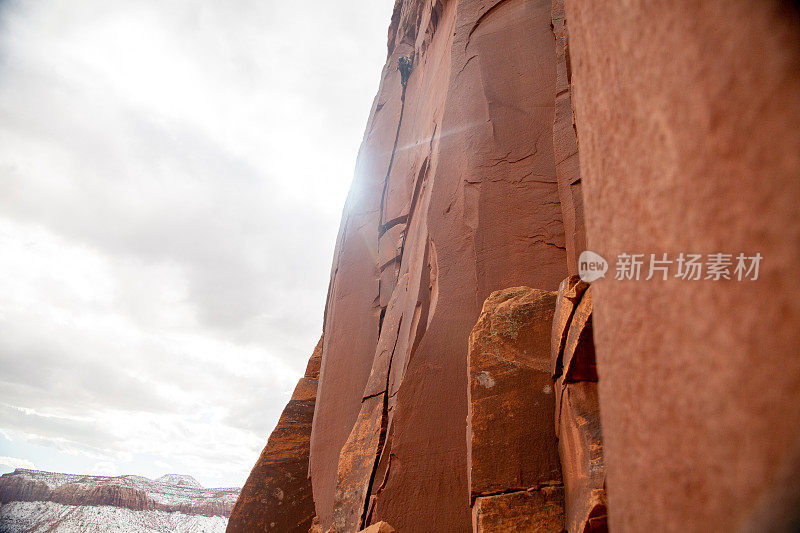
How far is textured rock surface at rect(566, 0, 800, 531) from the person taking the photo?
1.62 ft

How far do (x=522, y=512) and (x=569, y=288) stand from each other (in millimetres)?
1426

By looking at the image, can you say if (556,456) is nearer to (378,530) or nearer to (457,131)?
(378,530)

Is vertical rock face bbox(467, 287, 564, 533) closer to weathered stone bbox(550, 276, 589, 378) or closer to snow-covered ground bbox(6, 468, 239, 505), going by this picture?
weathered stone bbox(550, 276, 589, 378)

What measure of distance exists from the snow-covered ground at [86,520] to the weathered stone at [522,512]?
1979 cm

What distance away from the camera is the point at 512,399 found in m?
3.58

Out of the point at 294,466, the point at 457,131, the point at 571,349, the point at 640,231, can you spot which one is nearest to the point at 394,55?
the point at 457,131

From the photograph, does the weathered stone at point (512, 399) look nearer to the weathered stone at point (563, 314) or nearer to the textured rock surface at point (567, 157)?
the weathered stone at point (563, 314)

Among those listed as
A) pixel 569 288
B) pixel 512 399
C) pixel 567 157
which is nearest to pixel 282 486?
pixel 512 399

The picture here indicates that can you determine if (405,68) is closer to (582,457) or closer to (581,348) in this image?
(581,348)

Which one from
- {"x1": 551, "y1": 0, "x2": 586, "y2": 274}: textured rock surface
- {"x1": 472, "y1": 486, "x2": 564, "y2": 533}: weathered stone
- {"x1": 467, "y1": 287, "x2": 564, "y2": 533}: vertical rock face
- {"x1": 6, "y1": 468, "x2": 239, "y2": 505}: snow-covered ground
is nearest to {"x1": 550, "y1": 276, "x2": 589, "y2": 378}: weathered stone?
{"x1": 467, "y1": 287, "x2": 564, "y2": 533}: vertical rock face

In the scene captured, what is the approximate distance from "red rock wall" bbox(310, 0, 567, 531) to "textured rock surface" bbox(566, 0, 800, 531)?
411cm

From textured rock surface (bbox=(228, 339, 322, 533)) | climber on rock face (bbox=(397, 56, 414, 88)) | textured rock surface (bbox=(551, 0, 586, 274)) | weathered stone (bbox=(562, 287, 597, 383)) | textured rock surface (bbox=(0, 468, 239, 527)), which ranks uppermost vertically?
climber on rock face (bbox=(397, 56, 414, 88))

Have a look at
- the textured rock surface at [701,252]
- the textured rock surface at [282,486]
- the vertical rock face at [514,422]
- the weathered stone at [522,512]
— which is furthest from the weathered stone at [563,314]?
the textured rock surface at [282,486]

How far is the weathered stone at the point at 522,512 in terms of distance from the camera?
121 inches
